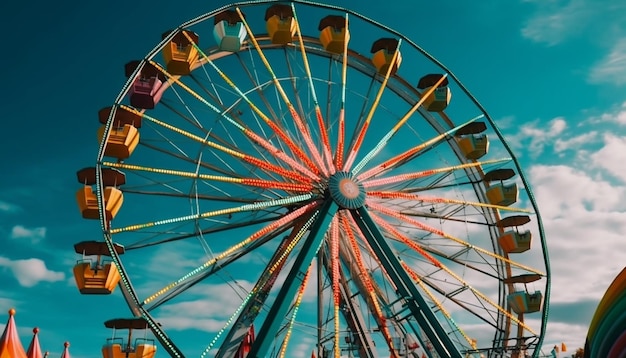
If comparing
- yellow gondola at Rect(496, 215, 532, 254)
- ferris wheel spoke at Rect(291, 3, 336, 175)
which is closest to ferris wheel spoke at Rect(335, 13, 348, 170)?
ferris wheel spoke at Rect(291, 3, 336, 175)

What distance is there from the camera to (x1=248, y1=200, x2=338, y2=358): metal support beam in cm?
955

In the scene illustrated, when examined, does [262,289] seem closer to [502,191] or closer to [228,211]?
[228,211]

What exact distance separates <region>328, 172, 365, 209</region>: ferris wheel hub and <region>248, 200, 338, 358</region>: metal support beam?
0.62 feet

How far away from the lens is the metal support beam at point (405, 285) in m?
11.0

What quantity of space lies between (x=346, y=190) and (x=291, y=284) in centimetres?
232

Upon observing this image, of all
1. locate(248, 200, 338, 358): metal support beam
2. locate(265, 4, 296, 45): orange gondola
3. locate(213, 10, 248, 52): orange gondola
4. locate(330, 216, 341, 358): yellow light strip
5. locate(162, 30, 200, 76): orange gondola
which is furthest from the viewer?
locate(265, 4, 296, 45): orange gondola

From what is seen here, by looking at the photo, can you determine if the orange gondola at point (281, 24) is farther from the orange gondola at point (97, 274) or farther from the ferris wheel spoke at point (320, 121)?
the orange gondola at point (97, 274)

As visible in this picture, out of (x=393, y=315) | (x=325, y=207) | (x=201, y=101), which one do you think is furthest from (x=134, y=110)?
(x=393, y=315)

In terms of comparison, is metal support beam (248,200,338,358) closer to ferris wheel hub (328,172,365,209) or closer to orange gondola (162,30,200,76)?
ferris wheel hub (328,172,365,209)

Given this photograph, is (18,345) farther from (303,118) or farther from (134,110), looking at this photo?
(303,118)

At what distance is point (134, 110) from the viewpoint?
12086 mm

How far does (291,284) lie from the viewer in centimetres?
1016

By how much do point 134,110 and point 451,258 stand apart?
8015 millimetres

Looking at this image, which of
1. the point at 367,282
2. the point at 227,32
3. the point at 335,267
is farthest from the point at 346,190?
the point at 227,32
